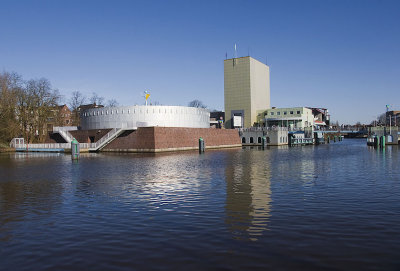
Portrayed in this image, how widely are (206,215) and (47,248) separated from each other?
5146 millimetres

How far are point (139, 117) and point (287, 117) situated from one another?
195ft

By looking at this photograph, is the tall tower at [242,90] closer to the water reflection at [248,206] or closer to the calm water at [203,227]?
the water reflection at [248,206]

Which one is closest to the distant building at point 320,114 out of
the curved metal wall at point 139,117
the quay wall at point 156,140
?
the curved metal wall at point 139,117

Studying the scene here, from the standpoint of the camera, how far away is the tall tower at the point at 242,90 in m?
107

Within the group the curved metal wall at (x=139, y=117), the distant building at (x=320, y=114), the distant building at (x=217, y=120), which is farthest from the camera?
the distant building at (x=320, y=114)

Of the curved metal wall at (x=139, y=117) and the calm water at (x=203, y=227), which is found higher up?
the curved metal wall at (x=139, y=117)

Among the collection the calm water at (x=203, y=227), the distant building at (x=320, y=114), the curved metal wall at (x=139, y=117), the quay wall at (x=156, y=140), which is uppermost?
the distant building at (x=320, y=114)

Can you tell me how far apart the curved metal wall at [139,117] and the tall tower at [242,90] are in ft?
136

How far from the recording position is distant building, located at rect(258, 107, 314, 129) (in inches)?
4209

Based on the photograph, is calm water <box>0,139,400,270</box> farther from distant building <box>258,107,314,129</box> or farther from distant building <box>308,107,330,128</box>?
distant building <box>308,107,330,128</box>

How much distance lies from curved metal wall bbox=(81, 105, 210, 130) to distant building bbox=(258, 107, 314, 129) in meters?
45.5

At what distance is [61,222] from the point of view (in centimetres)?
1124

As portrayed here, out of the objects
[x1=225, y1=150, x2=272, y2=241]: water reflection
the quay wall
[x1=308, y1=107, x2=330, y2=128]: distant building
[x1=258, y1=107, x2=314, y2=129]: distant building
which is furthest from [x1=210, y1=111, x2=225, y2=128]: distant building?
[x1=225, y1=150, x2=272, y2=241]: water reflection

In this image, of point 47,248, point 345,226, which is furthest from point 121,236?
point 345,226
